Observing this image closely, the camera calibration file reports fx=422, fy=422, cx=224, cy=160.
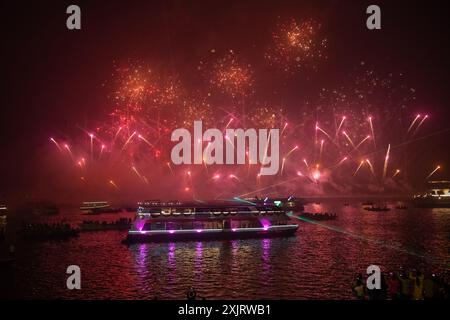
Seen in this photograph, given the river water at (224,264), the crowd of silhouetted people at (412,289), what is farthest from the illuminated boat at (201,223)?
the crowd of silhouetted people at (412,289)

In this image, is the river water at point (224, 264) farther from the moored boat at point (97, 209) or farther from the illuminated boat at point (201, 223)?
the moored boat at point (97, 209)

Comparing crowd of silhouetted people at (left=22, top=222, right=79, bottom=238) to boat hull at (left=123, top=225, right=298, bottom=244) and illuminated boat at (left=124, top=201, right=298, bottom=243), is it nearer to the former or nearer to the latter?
boat hull at (left=123, top=225, right=298, bottom=244)

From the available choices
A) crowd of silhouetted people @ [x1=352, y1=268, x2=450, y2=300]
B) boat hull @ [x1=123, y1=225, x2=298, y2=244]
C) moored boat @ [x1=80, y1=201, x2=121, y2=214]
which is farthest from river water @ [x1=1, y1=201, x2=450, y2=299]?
moored boat @ [x1=80, y1=201, x2=121, y2=214]

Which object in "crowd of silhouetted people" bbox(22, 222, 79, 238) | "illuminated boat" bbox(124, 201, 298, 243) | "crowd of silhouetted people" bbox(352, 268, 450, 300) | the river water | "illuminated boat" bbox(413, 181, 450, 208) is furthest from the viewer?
"illuminated boat" bbox(413, 181, 450, 208)

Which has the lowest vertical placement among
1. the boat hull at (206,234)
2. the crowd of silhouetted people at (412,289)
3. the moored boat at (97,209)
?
the moored boat at (97,209)

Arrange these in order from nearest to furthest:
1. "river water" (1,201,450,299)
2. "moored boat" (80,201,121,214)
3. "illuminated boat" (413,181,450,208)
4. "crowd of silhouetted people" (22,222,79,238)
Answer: "river water" (1,201,450,299)
"crowd of silhouetted people" (22,222,79,238)
"moored boat" (80,201,121,214)
"illuminated boat" (413,181,450,208)

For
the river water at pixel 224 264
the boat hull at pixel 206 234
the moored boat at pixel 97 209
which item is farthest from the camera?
the moored boat at pixel 97 209
